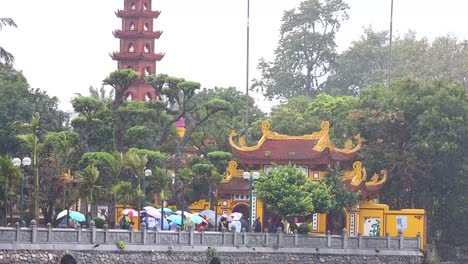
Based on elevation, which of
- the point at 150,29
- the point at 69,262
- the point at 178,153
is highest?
the point at 150,29

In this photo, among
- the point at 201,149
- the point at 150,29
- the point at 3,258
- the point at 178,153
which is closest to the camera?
the point at 3,258

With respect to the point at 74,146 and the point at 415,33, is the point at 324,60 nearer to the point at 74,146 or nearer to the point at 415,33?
the point at 415,33

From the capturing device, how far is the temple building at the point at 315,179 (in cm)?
6656

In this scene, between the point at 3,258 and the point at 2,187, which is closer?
the point at 3,258

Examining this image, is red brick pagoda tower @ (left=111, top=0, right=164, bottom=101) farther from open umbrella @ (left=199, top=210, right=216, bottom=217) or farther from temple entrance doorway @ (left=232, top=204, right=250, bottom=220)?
open umbrella @ (left=199, top=210, right=216, bottom=217)

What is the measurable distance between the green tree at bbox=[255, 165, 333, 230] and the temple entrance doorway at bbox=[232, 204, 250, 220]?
193 inches

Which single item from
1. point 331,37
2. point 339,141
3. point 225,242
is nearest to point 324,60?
point 331,37

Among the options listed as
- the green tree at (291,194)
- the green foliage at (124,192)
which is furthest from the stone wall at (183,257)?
the green foliage at (124,192)

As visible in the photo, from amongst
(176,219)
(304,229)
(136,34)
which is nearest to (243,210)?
(304,229)

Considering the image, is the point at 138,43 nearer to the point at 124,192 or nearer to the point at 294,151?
the point at 294,151

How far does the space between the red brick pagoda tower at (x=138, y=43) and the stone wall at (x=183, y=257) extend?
23.6 metres

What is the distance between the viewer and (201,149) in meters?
76.2

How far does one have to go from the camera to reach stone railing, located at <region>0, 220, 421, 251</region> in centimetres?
4847

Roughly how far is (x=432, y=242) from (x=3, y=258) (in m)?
27.4
